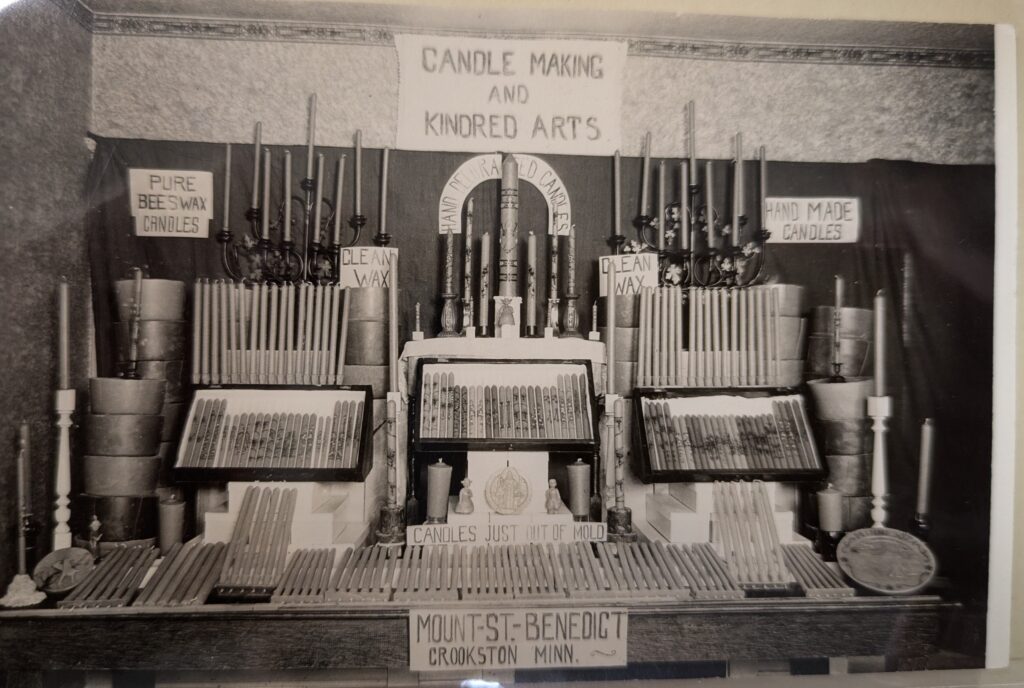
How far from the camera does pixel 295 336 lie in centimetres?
169

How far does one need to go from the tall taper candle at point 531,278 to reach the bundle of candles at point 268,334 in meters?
0.57

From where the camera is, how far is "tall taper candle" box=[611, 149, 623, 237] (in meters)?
1.69

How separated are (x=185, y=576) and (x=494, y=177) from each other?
1.46m

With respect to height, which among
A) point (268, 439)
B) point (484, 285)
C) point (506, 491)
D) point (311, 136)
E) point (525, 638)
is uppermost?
point (311, 136)

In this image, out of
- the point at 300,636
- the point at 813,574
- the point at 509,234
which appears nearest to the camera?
the point at 300,636

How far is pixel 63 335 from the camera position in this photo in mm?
1538

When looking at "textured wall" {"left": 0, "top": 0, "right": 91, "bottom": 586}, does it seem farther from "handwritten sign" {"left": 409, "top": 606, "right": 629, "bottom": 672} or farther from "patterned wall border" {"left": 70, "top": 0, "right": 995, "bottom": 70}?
"handwritten sign" {"left": 409, "top": 606, "right": 629, "bottom": 672}

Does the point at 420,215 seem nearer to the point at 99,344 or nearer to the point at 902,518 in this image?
the point at 99,344

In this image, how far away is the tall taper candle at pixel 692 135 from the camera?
1.70 metres

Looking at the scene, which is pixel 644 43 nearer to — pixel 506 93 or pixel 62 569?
pixel 506 93

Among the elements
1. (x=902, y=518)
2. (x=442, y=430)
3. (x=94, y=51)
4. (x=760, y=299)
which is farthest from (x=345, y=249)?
(x=902, y=518)

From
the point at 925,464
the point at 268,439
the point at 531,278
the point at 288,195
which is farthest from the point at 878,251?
the point at 268,439

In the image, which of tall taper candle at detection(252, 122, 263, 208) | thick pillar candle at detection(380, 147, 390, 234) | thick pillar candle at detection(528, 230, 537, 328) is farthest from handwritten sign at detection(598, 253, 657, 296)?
tall taper candle at detection(252, 122, 263, 208)

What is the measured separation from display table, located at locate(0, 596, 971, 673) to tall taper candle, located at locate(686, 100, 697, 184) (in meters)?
1.29
